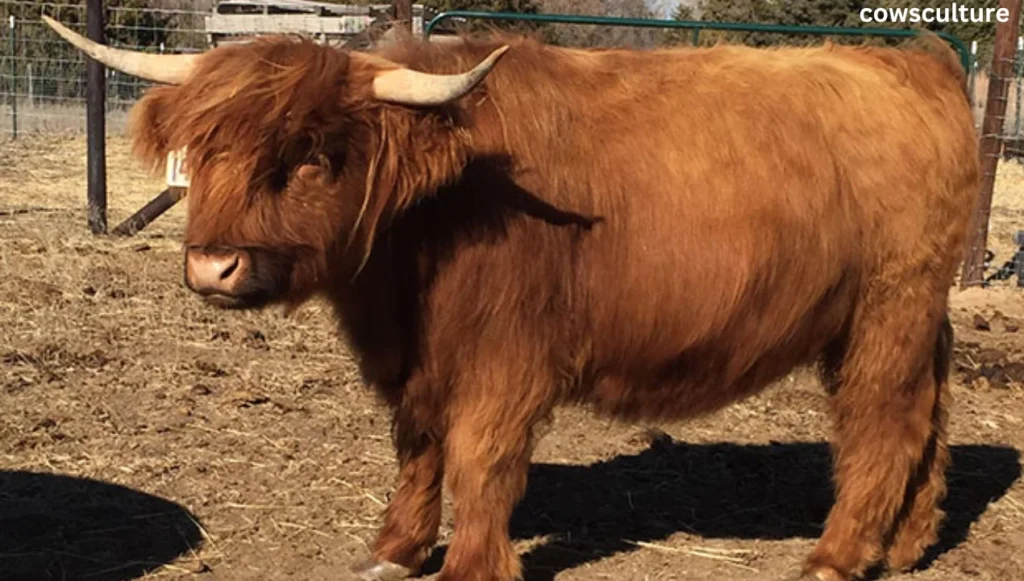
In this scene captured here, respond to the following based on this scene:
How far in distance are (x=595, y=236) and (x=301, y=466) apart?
6.47 feet

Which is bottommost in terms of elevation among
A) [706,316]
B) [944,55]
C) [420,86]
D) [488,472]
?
[488,472]

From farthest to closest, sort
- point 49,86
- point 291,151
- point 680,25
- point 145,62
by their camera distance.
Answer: point 49,86 → point 680,25 → point 145,62 → point 291,151

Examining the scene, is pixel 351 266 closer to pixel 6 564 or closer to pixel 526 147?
pixel 526 147

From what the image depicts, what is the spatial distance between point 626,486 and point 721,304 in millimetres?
1548

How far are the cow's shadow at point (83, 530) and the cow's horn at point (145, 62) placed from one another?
5.28ft

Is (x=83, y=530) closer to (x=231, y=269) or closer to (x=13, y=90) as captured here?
(x=231, y=269)

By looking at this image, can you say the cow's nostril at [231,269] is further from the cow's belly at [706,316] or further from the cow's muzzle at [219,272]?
the cow's belly at [706,316]

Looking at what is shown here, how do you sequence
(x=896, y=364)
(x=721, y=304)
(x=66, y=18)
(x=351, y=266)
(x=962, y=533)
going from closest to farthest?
(x=351, y=266)
(x=721, y=304)
(x=896, y=364)
(x=962, y=533)
(x=66, y=18)

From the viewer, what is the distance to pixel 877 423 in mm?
4238

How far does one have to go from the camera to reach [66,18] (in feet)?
75.9

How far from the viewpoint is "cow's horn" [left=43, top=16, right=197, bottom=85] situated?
3492 millimetres

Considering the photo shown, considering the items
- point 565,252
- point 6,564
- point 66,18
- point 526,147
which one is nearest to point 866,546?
point 565,252

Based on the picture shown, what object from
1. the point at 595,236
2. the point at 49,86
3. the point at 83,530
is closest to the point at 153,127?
the point at 595,236

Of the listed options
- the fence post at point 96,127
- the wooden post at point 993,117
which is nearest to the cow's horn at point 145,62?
the fence post at point 96,127
